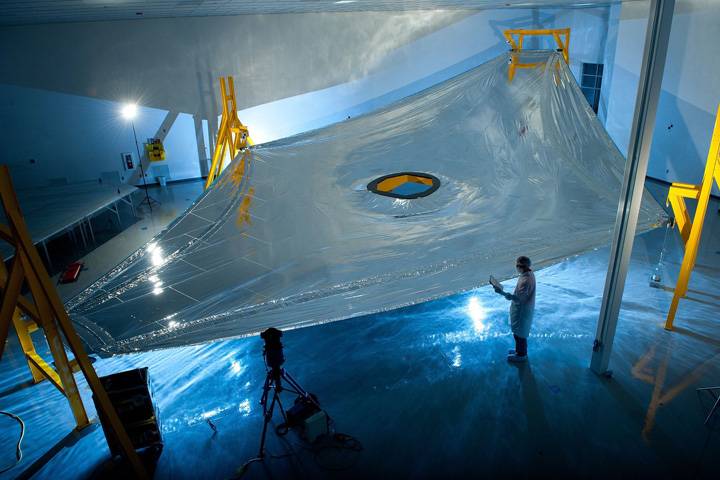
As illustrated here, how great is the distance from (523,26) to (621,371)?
1050cm

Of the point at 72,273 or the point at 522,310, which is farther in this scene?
the point at 72,273

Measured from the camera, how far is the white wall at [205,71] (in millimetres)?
8469

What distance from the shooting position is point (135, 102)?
920cm

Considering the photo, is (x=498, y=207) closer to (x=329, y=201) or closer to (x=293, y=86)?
(x=329, y=201)

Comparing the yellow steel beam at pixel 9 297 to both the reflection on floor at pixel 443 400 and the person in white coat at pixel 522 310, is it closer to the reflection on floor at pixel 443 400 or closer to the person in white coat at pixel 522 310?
the reflection on floor at pixel 443 400

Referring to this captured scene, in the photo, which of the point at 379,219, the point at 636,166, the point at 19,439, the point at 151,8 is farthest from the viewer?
the point at 151,8

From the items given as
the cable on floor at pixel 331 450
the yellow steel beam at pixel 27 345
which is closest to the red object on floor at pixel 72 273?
the yellow steel beam at pixel 27 345

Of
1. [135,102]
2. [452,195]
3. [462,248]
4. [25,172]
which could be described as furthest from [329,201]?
[25,172]

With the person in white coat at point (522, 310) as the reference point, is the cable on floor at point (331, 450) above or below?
below

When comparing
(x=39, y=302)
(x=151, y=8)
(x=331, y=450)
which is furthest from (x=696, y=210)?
(x=151, y=8)

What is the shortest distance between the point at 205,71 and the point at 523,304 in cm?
868

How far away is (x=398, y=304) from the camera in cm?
280

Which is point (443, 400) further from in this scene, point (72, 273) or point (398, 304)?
point (72, 273)

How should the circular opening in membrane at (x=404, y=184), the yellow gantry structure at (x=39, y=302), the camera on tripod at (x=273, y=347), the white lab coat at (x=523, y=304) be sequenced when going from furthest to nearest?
the circular opening in membrane at (x=404, y=184) < the white lab coat at (x=523, y=304) < the camera on tripod at (x=273, y=347) < the yellow gantry structure at (x=39, y=302)
